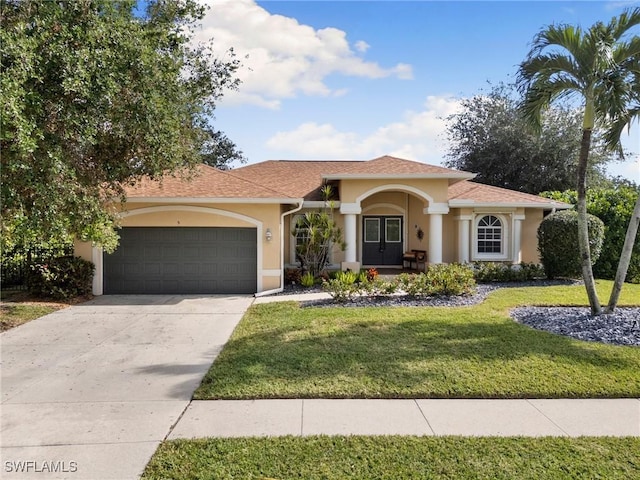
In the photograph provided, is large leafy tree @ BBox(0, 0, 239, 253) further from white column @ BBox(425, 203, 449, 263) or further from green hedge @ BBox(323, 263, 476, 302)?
white column @ BBox(425, 203, 449, 263)

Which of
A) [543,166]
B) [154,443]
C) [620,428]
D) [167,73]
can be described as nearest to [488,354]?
[620,428]

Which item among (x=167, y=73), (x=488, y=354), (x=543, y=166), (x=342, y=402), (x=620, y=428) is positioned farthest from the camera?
(x=543, y=166)

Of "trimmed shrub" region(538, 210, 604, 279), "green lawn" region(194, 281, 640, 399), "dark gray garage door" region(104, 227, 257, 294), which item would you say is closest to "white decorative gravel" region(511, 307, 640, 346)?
"green lawn" region(194, 281, 640, 399)

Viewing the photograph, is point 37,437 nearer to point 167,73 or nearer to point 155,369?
point 155,369

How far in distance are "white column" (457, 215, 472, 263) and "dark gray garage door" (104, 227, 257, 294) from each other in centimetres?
893

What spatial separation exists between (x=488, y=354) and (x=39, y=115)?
27.8ft

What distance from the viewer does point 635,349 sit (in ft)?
23.0

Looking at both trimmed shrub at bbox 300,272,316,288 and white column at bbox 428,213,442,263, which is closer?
trimmed shrub at bbox 300,272,316,288

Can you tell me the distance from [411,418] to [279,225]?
30.9ft

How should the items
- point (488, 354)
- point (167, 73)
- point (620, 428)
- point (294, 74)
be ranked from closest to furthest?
point (620, 428) < point (488, 354) < point (167, 73) < point (294, 74)

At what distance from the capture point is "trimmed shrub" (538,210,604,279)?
46.2ft

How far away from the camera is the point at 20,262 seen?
13273 mm

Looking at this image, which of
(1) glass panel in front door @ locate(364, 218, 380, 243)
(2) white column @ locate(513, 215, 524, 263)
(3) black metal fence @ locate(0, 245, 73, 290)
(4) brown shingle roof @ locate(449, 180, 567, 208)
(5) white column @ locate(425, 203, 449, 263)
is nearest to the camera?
(3) black metal fence @ locate(0, 245, 73, 290)

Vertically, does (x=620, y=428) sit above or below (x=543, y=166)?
below
